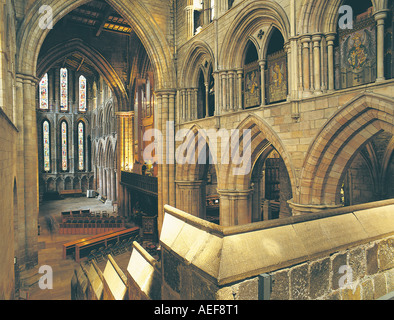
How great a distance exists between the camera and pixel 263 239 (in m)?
1.40

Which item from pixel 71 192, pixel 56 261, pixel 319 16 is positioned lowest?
pixel 56 261

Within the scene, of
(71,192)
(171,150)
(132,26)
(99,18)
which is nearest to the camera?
(132,26)

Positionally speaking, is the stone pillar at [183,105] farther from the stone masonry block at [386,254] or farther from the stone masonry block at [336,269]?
the stone masonry block at [336,269]

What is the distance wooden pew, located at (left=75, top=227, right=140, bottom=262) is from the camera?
34.8 ft

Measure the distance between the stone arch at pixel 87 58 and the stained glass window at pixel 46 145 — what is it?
1079 cm

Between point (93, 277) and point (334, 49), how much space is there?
6326mm

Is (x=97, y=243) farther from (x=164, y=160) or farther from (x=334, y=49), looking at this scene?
(x=334, y=49)

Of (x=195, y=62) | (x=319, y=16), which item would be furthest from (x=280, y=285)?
(x=195, y=62)

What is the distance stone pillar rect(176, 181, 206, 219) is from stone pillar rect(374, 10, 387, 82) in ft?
24.8

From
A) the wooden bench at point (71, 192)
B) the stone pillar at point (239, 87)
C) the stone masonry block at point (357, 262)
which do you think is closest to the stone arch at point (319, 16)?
the stone pillar at point (239, 87)

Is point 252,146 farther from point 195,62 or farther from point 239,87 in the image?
point 195,62

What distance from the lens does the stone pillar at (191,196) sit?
1133 cm

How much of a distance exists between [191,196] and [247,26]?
6.54 m

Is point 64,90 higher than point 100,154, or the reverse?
point 64,90
